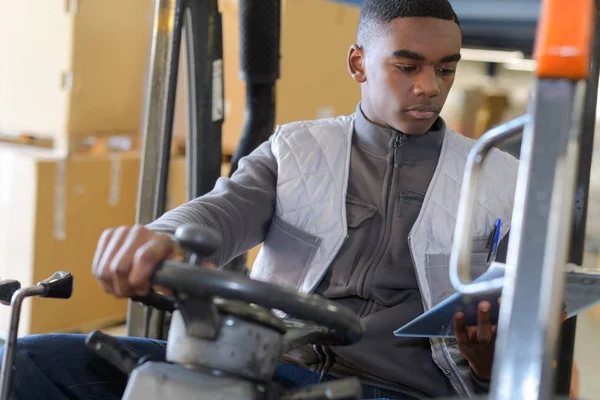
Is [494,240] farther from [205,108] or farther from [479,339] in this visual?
[205,108]

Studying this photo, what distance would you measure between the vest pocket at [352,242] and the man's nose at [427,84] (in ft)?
0.72

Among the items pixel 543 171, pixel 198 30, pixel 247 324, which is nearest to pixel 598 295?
pixel 543 171

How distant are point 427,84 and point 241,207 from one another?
39cm

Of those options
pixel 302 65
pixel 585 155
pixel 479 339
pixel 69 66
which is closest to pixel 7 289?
pixel 479 339

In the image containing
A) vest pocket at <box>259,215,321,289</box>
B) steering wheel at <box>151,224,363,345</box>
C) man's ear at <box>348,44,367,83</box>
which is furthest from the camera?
man's ear at <box>348,44,367,83</box>

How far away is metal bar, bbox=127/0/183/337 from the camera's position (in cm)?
189

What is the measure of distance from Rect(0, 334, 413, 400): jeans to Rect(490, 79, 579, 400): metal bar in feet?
2.10

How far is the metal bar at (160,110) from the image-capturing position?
1.89 meters

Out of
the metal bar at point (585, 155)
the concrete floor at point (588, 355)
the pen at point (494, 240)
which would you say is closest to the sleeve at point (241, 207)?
the pen at point (494, 240)

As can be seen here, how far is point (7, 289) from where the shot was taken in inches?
50.0

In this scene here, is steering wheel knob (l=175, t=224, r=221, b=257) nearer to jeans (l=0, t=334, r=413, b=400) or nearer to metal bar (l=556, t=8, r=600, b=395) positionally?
jeans (l=0, t=334, r=413, b=400)

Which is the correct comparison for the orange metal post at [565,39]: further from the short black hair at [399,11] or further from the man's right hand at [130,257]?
the short black hair at [399,11]

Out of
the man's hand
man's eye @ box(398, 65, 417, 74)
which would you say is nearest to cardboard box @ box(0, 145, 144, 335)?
man's eye @ box(398, 65, 417, 74)

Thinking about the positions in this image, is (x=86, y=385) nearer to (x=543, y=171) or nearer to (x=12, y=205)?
(x=543, y=171)
